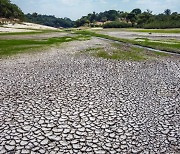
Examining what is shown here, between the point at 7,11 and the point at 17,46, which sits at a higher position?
the point at 7,11

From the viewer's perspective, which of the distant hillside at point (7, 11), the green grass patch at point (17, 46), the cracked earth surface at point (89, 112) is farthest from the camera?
the distant hillside at point (7, 11)

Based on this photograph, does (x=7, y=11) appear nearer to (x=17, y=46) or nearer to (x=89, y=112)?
(x=17, y=46)

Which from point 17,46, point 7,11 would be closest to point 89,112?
point 17,46

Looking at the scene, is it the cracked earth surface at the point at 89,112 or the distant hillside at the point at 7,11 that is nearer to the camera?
the cracked earth surface at the point at 89,112

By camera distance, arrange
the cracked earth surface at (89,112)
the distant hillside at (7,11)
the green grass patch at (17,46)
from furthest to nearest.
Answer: the distant hillside at (7,11)
the green grass patch at (17,46)
the cracked earth surface at (89,112)

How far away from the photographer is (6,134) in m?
8.72

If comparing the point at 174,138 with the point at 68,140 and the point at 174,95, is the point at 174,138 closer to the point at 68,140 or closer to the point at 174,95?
the point at 68,140

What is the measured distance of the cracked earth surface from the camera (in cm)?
816

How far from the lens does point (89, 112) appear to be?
11.0 metres

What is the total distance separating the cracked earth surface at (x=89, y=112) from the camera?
8.16m

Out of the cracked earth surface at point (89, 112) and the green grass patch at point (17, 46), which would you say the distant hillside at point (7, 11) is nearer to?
the green grass patch at point (17, 46)

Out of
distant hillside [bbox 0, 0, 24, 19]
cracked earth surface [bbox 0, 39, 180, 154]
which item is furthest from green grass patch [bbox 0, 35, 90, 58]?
distant hillside [bbox 0, 0, 24, 19]

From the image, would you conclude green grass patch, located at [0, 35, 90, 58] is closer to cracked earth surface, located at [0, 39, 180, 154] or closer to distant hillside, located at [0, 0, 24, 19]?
cracked earth surface, located at [0, 39, 180, 154]

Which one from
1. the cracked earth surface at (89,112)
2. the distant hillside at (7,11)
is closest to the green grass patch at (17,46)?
the cracked earth surface at (89,112)
